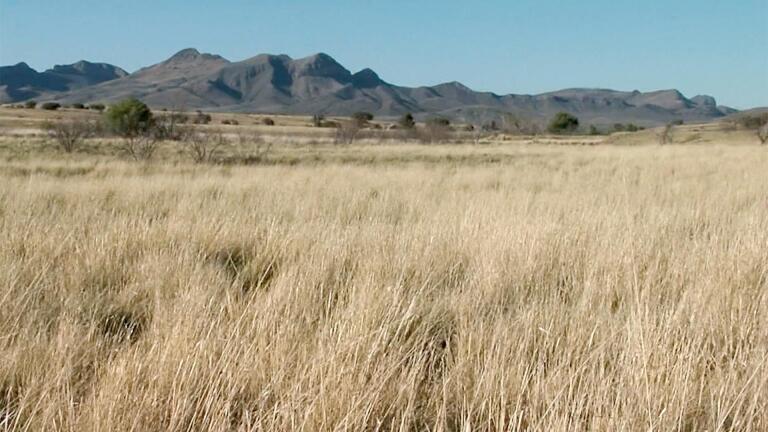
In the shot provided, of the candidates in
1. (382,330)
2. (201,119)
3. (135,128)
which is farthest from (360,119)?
(382,330)

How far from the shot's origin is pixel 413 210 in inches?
280

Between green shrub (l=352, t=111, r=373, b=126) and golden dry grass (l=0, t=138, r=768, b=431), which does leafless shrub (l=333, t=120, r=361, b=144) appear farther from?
golden dry grass (l=0, t=138, r=768, b=431)

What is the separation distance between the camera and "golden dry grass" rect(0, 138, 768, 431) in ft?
5.41

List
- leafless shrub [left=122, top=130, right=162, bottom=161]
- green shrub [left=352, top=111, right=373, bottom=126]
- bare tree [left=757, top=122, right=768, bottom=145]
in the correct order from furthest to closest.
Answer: green shrub [left=352, top=111, right=373, bottom=126], bare tree [left=757, top=122, right=768, bottom=145], leafless shrub [left=122, top=130, right=162, bottom=161]

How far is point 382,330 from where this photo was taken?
2.08 metres

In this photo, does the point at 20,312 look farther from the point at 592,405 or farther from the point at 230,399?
the point at 592,405

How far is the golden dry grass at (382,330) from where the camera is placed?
1.65 m

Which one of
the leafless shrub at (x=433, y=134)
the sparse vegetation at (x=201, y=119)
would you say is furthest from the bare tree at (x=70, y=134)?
the sparse vegetation at (x=201, y=119)

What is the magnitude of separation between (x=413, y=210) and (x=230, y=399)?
5.51 m

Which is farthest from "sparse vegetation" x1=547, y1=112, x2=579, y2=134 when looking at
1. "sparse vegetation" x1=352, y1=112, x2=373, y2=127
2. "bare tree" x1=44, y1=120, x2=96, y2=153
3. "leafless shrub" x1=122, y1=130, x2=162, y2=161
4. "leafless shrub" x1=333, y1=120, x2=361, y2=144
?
"leafless shrub" x1=122, y1=130, x2=162, y2=161

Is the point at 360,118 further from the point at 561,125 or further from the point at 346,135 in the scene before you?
the point at 561,125

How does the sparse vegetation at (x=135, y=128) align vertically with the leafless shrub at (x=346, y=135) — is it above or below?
above

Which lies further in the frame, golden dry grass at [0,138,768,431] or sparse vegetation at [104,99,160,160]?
sparse vegetation at [104,99,160,160]

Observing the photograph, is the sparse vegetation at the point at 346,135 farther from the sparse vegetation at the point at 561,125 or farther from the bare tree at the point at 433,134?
the sparse vegetation at the point at 561,125
